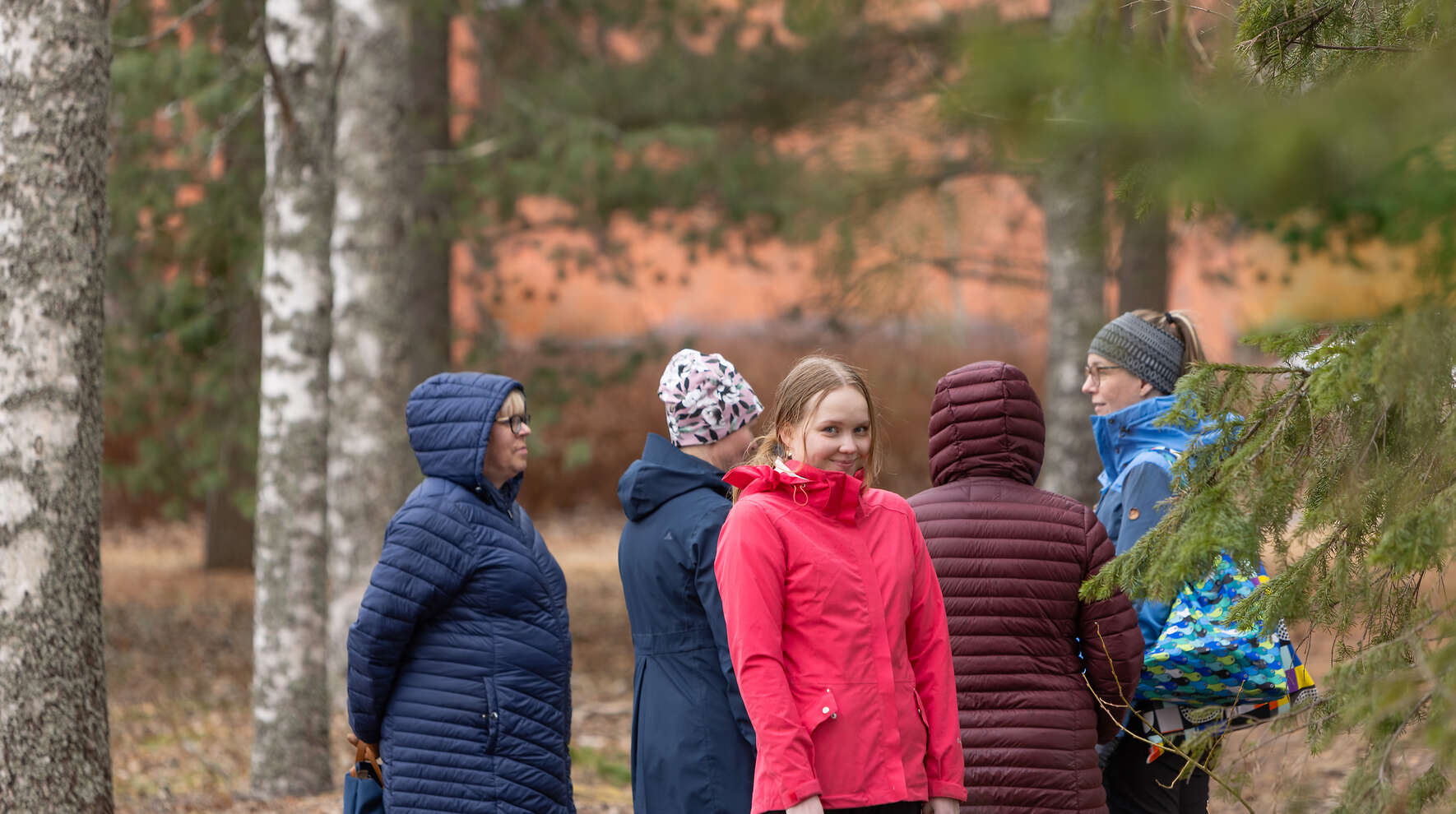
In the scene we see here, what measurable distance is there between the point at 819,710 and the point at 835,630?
18cm

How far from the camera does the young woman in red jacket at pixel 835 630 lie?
113 inches

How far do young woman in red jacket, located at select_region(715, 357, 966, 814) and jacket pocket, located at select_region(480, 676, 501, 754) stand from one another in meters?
0.92

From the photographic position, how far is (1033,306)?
1720cm

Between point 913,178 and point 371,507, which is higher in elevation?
point 913,178

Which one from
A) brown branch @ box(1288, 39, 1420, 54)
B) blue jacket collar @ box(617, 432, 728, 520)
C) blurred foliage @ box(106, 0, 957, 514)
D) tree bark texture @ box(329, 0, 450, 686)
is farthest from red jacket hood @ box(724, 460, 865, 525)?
blurred foliage @ box(106, 0, 957, 514)

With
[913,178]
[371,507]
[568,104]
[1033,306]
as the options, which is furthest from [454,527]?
[1033,306]

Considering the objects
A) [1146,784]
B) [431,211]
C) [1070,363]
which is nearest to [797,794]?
[1146,784]

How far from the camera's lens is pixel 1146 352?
3896mm

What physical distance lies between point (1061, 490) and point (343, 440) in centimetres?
502

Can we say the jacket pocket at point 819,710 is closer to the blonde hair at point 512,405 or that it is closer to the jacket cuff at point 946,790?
the jacket cuff at point 946,790

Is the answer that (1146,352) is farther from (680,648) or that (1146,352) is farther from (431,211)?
(431,211)

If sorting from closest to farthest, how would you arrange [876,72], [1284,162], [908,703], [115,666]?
[1284,162] → [908,703] → [115,666] → [876,72]

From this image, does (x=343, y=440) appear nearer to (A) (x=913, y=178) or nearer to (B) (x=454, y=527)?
(B) (x=454, y=527)

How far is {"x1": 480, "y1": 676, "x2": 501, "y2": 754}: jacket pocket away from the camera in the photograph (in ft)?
11.7
